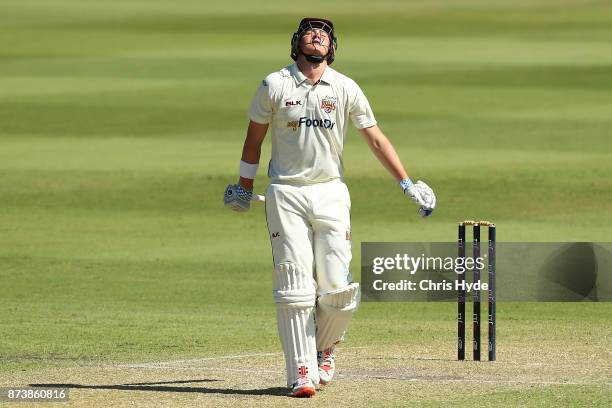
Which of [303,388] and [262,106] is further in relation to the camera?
[262,106]

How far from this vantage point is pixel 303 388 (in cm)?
838

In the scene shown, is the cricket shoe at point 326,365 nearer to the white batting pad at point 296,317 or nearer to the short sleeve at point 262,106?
the white batting pad at point 296,317

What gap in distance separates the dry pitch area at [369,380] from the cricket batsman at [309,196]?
37 cm

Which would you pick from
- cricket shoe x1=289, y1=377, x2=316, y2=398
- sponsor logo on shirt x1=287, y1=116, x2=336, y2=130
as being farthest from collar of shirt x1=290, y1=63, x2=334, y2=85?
cricket shoe x1=289, y1=377, x2=316, y2=398

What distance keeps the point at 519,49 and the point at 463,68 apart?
488 centimetres

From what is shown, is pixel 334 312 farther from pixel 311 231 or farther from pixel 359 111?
pixel 359 111

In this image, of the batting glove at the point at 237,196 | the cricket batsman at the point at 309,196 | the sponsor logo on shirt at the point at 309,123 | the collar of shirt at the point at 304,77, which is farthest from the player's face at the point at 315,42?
the batting glove at the point at 237,196

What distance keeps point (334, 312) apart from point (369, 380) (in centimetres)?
51

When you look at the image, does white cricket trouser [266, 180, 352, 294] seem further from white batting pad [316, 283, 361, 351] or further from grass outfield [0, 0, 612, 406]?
grass outfield [0, 0, 612, 406]

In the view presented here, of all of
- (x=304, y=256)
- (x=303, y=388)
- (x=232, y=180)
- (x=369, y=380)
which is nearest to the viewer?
(x=303, y=388)

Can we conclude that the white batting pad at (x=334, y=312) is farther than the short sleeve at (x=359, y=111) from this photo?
No

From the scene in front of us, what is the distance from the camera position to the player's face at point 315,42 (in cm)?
873

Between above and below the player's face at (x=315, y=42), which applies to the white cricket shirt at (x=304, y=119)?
below

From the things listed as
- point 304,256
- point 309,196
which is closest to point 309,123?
point 309,196
